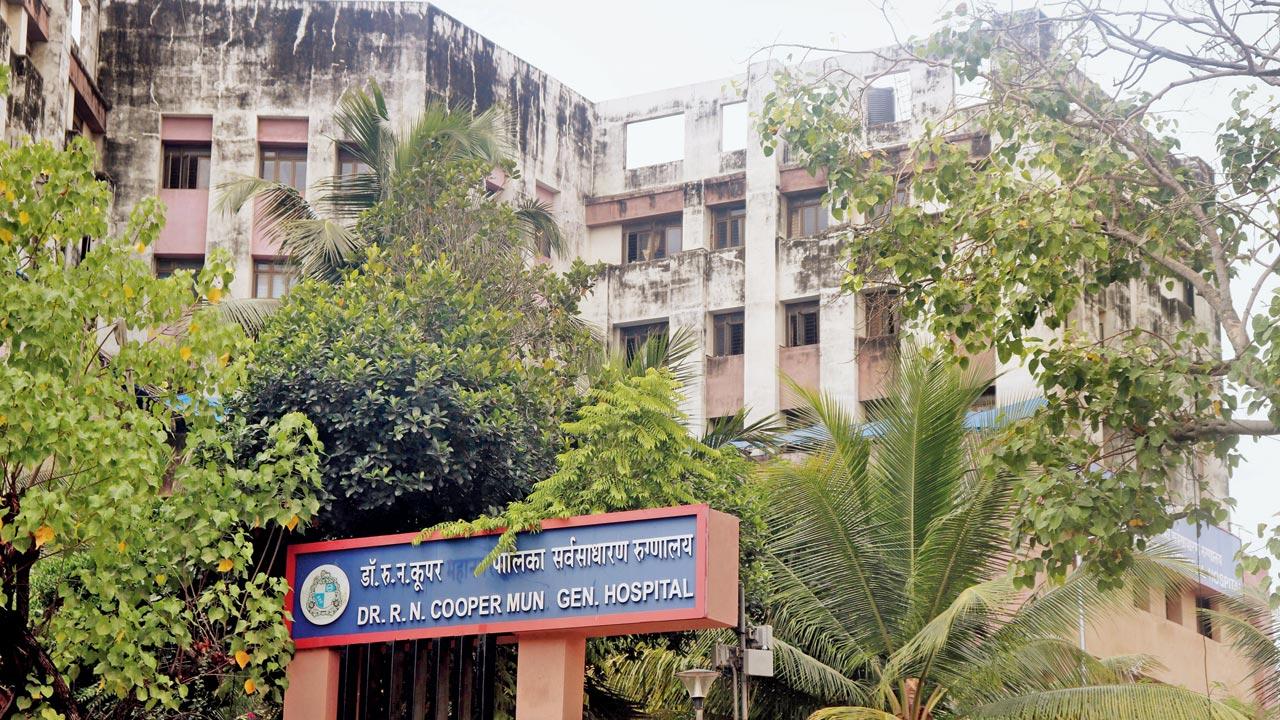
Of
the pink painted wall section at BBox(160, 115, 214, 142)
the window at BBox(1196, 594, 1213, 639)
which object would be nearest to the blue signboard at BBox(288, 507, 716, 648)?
the pink painted wall section at BBox(160, 115, 214, 142)

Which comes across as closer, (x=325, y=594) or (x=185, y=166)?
(x=325, y=594)

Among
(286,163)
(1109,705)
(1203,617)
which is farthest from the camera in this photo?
(1203,617)

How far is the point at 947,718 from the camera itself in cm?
1570

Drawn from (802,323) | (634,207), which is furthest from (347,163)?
(802,323)

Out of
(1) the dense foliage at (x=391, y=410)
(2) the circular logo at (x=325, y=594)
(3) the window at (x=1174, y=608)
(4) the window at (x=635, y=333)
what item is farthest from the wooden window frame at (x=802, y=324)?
(2) the circular logo at (x=325, y=594)

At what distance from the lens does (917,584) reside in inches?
625

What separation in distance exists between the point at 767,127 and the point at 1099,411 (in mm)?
3140

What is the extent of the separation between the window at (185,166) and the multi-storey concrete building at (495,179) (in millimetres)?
25

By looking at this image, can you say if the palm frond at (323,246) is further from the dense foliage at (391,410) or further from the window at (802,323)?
the window at (802,323)

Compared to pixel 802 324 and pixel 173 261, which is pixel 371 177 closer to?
pixel 173 261

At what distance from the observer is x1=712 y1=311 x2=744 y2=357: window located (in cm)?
3053

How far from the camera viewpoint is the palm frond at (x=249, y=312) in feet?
69.7

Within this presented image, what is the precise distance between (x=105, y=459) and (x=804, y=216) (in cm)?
2152

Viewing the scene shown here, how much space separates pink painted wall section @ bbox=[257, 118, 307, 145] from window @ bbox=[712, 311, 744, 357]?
816 centimetres
